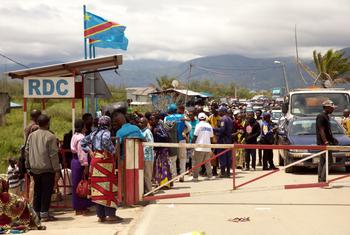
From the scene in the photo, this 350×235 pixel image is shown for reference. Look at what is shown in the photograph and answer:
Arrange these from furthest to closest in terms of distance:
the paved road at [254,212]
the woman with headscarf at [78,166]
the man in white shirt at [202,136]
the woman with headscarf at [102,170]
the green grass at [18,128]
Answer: the green grass at [18,128]
the man in white shirt at [202,136]
the woman with headscarf at [78,166]
the woman with headscarf at [102,170]
the paved road at [254,212]

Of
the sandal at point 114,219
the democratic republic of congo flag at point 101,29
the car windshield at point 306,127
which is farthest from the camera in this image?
the democratic republic of congo flag at point 101,29

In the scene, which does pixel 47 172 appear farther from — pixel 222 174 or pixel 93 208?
pixel 222 174

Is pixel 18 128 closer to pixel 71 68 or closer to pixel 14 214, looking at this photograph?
pixel 71 68

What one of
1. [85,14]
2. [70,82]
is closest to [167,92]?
[85,14]

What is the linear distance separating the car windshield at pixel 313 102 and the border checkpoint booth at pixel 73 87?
6501 mm

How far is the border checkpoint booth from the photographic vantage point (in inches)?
346

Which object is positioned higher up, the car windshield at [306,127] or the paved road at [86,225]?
the car windshield at [306,127]

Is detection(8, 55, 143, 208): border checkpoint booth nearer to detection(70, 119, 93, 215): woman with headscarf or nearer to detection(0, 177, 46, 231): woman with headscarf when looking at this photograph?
detection(70, 119, 93, 215): woman with headscarf

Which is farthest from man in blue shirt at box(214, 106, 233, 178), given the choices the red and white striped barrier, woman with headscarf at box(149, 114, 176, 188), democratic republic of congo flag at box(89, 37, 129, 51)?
democratic republic of congo flag at box(89, 37, 129, 51)

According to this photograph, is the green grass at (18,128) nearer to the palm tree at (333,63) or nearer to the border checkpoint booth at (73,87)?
the border checkpoint booth at (73,87)

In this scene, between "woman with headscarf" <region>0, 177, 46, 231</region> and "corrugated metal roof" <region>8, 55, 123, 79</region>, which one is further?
"corrugated metal roof" <region>8, 55, 123, 79</region>

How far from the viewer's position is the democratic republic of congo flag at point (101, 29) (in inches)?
651

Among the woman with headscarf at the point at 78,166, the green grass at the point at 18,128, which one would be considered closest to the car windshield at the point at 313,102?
the woman with headscarf at the point at 78,166

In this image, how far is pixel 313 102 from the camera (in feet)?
50.6
